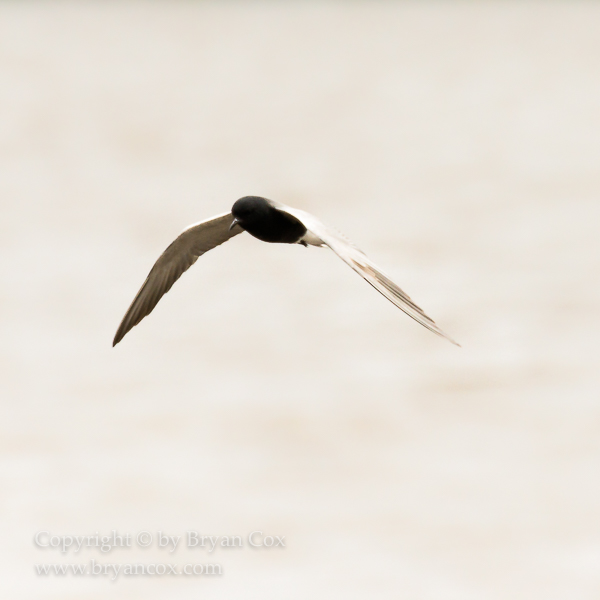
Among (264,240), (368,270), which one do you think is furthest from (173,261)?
(368,270)

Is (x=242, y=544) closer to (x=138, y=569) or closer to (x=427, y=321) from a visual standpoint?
(x=138, y=569)

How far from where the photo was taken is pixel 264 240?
311cm

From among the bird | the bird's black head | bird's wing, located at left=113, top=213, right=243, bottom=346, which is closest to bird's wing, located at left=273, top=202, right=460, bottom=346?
the bird

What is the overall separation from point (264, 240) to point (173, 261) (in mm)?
724

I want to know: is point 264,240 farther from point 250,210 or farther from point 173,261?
point 173,261

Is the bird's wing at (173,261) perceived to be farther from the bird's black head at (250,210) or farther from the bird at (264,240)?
the bird's black head at (250,210)

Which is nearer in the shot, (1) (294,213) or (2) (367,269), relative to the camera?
(2) (367,269)

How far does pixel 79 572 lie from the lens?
37.4 ft

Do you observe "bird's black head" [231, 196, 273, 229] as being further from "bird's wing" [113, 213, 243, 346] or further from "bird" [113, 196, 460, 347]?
"bird's wing" [113, 213, 243, 346]

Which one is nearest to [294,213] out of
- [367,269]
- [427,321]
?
[367,269]

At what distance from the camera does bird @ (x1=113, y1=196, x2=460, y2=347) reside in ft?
7.77

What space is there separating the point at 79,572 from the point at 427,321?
10002 millimetres

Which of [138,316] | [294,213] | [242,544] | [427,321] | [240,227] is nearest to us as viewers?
[427,321]

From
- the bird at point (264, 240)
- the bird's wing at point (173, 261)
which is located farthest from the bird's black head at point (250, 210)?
the bird's wing at point (173, 261)
